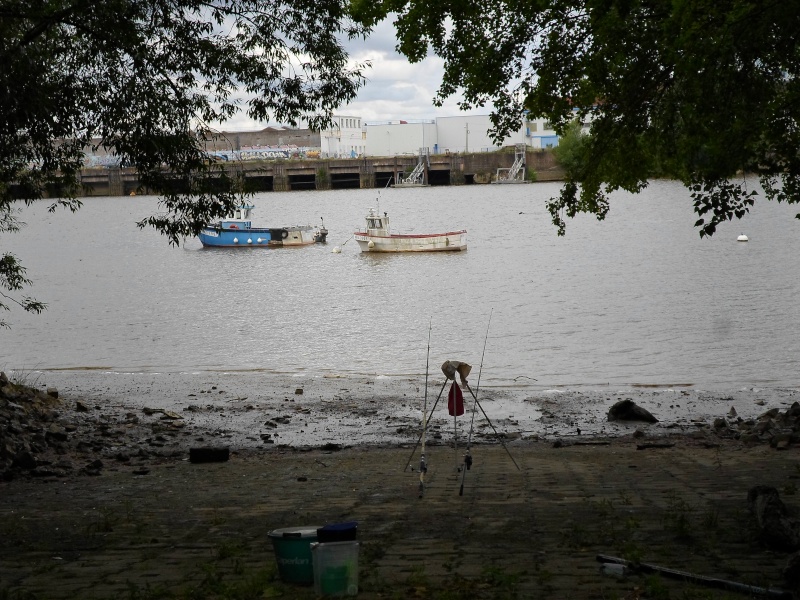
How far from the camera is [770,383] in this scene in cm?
1911

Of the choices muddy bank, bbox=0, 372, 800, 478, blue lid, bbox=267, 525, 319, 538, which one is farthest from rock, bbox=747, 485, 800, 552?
muddy bank, bbox=0, 372, 800, 478

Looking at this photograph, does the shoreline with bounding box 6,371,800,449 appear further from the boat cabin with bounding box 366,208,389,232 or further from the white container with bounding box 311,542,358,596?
the boat cabin with bounding box 366,208,389,232

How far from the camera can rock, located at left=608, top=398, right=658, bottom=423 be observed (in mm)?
15273

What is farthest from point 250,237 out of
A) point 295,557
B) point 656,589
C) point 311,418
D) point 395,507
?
point 656,589

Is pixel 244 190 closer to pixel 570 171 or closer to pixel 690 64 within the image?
pixel 570 171

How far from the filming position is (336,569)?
18.1 ft

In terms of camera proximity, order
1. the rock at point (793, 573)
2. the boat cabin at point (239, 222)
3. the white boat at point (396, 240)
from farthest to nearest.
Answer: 1. the boat cabin at point (239, 222)
2. the white boat at point (396, 240)
3. the rock at point (793, 573)

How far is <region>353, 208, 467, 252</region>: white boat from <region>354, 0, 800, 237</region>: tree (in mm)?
48846

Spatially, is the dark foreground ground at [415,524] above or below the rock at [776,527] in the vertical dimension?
below

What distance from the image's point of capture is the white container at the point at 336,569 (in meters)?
5.49

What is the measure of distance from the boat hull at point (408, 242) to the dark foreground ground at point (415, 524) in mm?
52329

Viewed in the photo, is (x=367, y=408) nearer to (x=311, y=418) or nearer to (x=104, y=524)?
(x=311, y=418)

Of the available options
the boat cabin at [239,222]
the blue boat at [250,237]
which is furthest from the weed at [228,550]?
the blue boat at [250,237]

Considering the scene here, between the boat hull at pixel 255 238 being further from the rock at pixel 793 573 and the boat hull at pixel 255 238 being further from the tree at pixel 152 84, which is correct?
the rock at pixel 793 573
